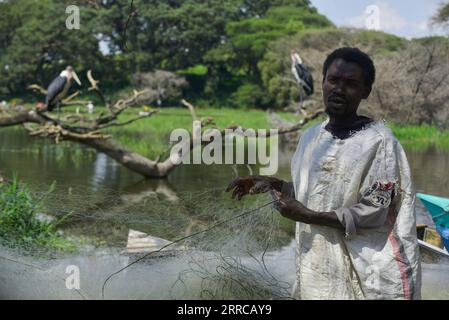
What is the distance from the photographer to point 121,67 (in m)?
35.6

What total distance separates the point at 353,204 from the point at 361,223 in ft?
0.26

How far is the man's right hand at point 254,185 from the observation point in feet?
6.48

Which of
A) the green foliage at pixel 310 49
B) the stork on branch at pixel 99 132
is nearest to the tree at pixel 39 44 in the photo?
the green foliage at pixel 310 49

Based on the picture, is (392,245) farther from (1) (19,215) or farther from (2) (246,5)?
(2) (246,5)

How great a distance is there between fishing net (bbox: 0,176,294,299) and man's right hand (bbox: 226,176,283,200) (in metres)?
0.10

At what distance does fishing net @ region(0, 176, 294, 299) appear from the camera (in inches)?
81.3

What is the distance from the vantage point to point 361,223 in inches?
65.2

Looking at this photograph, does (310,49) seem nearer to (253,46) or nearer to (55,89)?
(253,46)

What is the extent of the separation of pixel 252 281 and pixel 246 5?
42787 millimetres

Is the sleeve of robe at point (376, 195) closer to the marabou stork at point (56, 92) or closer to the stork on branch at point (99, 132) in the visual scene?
the stork on branch at point (99, 132)

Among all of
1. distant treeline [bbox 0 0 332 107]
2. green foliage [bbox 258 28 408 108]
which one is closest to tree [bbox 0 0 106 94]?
distant treeline [bbox 0 0 332 107]

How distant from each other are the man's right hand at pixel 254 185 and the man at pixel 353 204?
18 cm

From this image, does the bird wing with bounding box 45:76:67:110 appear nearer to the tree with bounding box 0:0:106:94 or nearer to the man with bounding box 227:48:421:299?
the man with bounding box 227:48:421:299
